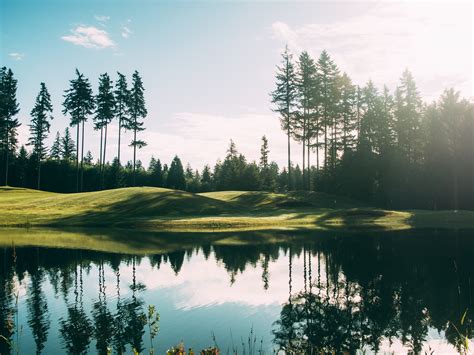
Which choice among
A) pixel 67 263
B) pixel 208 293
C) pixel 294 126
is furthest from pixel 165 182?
pixel 208 293

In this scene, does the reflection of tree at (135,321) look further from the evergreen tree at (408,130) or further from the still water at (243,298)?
the evergreen tree at (408,130)

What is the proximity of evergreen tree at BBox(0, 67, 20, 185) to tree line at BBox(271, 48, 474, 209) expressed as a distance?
57.1 metres

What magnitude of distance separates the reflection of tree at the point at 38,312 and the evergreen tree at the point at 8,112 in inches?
2990

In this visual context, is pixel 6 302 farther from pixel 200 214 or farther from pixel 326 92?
pixel 326 92

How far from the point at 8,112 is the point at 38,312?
8485cm

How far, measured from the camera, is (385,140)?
72188 mm

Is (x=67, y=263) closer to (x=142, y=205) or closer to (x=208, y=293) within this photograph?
(x=208, y=293)

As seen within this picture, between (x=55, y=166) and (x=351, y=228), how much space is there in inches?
3295

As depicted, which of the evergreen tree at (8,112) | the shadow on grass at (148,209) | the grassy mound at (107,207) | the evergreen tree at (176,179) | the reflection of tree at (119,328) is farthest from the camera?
the evergreen tree at (176,179)

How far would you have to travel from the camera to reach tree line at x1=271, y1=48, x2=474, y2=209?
211 ft

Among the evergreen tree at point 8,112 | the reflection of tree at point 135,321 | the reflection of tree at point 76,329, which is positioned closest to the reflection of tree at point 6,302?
the reflection of tree at point 76,329

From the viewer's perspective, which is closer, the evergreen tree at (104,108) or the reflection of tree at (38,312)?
the reflection of tree at (38,312)

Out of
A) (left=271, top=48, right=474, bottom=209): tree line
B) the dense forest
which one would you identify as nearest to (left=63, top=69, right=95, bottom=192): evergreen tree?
the dense forest

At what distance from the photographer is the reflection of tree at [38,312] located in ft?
37.2
